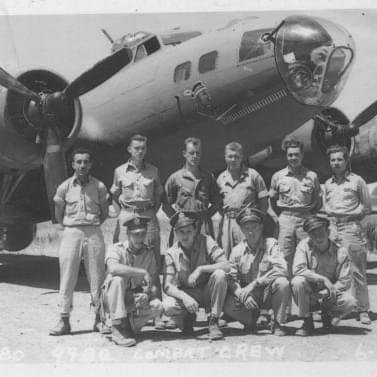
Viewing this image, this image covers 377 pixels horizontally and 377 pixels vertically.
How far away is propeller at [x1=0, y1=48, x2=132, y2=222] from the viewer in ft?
28.3

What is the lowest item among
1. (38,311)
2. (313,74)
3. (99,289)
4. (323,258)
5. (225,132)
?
(38,311)

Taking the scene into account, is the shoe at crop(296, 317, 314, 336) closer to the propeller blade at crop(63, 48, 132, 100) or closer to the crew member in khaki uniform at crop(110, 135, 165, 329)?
the crew member in khaki uniform at crop(110, 135, 165, 329)

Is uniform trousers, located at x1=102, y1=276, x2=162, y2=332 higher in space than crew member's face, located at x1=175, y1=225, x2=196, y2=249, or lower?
lower

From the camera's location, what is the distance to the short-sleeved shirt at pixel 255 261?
20.0ft

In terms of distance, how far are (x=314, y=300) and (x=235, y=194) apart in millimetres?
1710

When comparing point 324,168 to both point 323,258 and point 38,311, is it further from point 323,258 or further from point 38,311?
point 38,311

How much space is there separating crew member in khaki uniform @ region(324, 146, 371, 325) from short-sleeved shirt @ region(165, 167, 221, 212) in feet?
4.85

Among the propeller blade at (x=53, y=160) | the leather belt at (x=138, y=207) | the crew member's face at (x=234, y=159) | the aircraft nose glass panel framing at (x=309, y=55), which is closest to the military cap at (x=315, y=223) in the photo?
the crew member's face at (x=234, y=159)

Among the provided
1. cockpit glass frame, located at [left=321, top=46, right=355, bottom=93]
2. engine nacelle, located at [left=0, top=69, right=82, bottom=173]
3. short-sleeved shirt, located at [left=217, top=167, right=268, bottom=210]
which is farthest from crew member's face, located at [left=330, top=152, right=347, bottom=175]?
engine nacelle, located at [left=0, top=69, right=82, bottom=173]

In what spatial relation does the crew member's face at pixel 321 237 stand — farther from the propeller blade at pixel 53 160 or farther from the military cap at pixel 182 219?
the propeller blade at pixel 53 160

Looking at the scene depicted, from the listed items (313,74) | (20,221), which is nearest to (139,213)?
(313,74)

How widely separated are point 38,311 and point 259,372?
353cm

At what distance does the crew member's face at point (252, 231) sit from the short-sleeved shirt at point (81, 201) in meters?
1.75

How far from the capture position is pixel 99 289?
6496 millimetres
